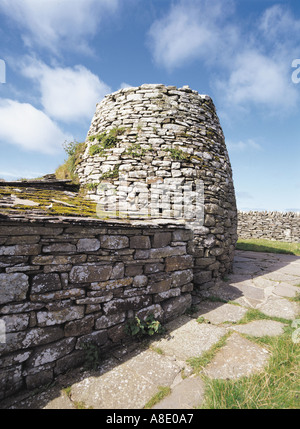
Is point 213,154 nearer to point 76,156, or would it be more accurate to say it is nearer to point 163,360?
point 76,156

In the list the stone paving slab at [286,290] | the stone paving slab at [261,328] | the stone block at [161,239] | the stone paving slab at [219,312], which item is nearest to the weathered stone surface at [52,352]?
the stone block at [161,239]

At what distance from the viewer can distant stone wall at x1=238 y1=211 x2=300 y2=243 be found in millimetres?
14727

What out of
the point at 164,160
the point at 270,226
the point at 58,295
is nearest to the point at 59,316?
the point at 58,295

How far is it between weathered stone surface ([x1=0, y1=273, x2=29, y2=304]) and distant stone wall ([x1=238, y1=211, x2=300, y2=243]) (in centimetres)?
1607

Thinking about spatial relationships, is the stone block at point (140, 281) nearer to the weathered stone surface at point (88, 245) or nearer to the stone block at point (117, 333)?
the stone block at point (117, 333)

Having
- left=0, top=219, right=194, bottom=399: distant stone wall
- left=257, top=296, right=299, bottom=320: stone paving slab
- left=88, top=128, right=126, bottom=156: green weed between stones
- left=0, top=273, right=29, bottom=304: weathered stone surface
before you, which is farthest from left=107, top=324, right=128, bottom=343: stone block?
left=88, top=128, right=126, bottom=156: green weed between stones

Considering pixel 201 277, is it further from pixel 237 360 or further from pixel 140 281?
pixel 237 360

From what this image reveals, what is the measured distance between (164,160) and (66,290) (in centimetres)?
350

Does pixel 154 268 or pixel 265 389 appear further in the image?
pixel 154 268

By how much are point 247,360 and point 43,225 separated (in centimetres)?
298

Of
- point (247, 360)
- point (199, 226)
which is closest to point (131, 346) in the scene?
point (247, 360)

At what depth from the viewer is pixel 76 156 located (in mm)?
6211

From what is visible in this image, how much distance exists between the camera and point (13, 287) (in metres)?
2.28

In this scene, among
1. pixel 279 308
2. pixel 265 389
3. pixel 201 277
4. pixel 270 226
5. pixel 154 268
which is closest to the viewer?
pixel 265 389
